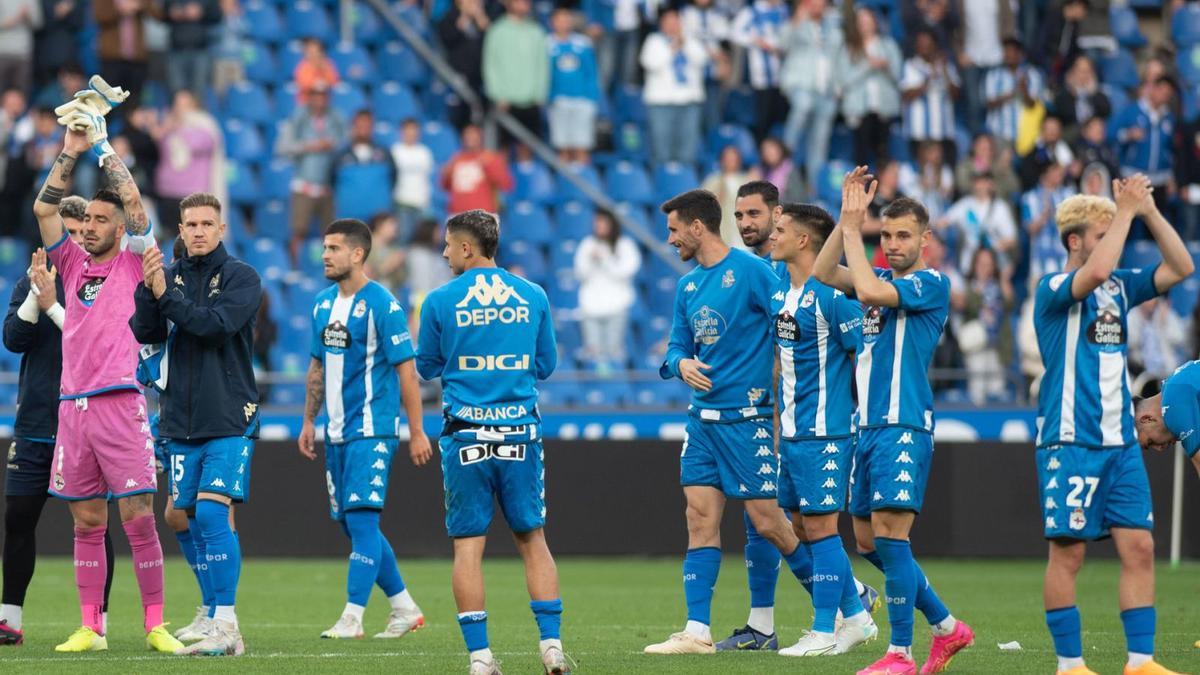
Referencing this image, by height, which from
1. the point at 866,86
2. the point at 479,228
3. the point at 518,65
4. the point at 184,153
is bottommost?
the point at 479,228

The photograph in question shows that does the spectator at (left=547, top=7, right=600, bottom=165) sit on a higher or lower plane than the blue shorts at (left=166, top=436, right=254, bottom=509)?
higher

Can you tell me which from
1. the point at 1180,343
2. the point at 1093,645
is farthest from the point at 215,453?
the point at 1180,343

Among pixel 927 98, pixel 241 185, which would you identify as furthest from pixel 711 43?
pixel 241 185

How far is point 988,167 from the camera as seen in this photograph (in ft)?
73.5

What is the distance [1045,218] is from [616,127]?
5991 millimetres

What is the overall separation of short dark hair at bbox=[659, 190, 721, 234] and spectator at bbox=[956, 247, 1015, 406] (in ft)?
30.6

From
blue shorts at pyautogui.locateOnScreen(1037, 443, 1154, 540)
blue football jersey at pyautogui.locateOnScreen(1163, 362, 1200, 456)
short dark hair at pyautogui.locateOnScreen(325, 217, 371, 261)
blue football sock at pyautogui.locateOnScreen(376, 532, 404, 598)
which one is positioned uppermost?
short dark hair at pyautogui.locateOnScreen(325, 217, 371, 261)

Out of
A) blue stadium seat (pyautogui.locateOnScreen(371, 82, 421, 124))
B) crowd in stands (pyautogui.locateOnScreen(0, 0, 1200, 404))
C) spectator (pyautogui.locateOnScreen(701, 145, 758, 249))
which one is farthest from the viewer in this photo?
blue stadium seat (pyautogui.locateOnScreen(371, 82, 421, 124))

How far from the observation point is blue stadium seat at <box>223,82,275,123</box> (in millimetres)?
23188

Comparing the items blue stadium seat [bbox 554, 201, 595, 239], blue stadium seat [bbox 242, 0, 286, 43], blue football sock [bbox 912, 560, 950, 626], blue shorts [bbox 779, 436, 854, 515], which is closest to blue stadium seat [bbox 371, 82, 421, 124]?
blue stadium seat [bbox 242, 0, 286, 43]

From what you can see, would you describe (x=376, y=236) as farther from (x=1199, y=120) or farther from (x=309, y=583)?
(x=1199, y=120)

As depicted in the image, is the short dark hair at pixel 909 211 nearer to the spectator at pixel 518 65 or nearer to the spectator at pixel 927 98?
the spectator at pixel 518 65

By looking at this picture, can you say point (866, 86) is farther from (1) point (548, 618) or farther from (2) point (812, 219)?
(1) point (548, 618)

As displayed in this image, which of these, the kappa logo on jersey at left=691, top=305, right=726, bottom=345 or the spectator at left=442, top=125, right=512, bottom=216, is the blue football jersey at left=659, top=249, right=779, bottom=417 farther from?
the spectator at left=442, top=125, right=512, bottom=216
